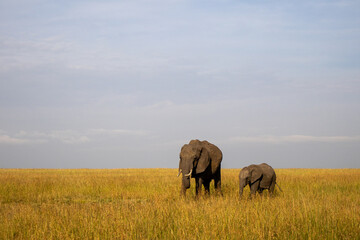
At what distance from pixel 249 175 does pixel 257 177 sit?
387 millimetres

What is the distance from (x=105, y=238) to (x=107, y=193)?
10.5 meters

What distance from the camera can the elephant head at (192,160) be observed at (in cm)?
1324

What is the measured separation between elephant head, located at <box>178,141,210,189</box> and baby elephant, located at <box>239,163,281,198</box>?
162 cm

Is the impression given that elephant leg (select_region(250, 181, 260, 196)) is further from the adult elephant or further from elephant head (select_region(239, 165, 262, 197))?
the adult elephant

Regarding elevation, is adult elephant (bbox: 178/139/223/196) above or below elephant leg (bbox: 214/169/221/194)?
above

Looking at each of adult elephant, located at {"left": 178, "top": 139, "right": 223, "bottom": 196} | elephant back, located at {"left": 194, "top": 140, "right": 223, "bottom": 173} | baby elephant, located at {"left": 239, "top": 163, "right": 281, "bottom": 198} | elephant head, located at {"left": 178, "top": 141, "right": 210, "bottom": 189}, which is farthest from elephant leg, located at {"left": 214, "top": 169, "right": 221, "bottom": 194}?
elephant head, located at {"left": 178, "top": 141, "right": 210, "bottom": 189}

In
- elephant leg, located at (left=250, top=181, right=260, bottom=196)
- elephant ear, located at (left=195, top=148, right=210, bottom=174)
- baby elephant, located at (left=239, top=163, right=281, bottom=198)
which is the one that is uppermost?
elephant ear, located at (left=195, top=148, right=210, bottom=174)

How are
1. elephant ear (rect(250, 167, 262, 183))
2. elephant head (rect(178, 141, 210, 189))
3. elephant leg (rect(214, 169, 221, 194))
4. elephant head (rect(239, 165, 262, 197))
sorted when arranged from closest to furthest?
1. elephant head (rect(178, 141, 210, 189))
2. elephant head (rect(239, 165, 262, 197))
3. elephant ear (rect(250, 167, 262, 183))
4. elephant leg (rect(214, 169, 221, 194))

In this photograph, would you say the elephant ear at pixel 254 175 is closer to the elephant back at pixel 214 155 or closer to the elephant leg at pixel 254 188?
the elephant leg at pixel 254 188

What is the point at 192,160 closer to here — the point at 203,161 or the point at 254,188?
the point at 203,161

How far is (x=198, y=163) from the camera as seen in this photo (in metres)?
13.7

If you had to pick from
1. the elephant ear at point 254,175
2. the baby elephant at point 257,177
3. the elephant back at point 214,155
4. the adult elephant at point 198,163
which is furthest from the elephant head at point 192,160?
the elephant ear at point 254,175

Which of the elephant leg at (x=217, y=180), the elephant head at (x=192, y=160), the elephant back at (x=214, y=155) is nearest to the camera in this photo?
the elephant head at (x=192, y=160)

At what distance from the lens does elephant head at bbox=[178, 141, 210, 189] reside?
43.4 feet
